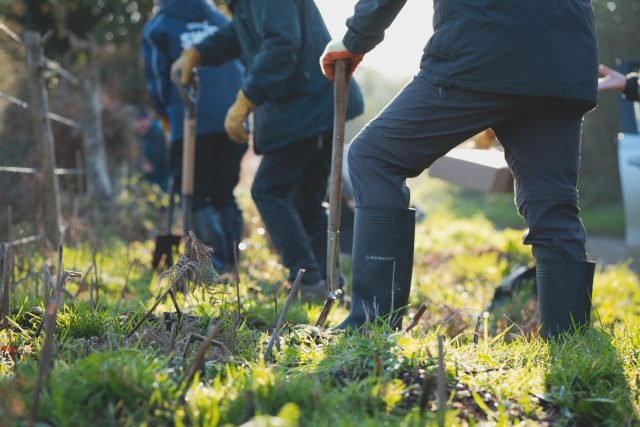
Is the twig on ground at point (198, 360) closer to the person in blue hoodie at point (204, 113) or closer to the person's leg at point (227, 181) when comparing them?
the person in blue hoodie at point (204, 113)

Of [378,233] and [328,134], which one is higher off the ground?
[328,134]

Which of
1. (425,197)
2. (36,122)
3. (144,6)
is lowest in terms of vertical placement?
(425,197)

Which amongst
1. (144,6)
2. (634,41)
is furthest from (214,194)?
(634,41)

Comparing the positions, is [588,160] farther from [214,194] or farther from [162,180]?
[214,194]

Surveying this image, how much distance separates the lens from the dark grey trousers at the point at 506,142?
292cm

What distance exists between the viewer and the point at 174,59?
19.3ft

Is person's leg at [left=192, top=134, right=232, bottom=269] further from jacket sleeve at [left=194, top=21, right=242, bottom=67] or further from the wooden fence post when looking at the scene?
the wooden fence post

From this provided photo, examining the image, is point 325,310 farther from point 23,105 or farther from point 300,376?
point 23,105

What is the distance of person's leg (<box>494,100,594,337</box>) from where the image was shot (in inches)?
117

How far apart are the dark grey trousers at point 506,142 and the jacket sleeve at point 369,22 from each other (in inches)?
10.1

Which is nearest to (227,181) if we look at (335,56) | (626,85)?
(335,56)

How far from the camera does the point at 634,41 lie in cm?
1608

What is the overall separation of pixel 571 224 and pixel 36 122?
378 centimetres

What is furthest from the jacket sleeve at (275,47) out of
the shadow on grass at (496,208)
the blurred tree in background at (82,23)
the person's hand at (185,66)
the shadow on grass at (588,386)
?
the shadow on grass at (496,208)
